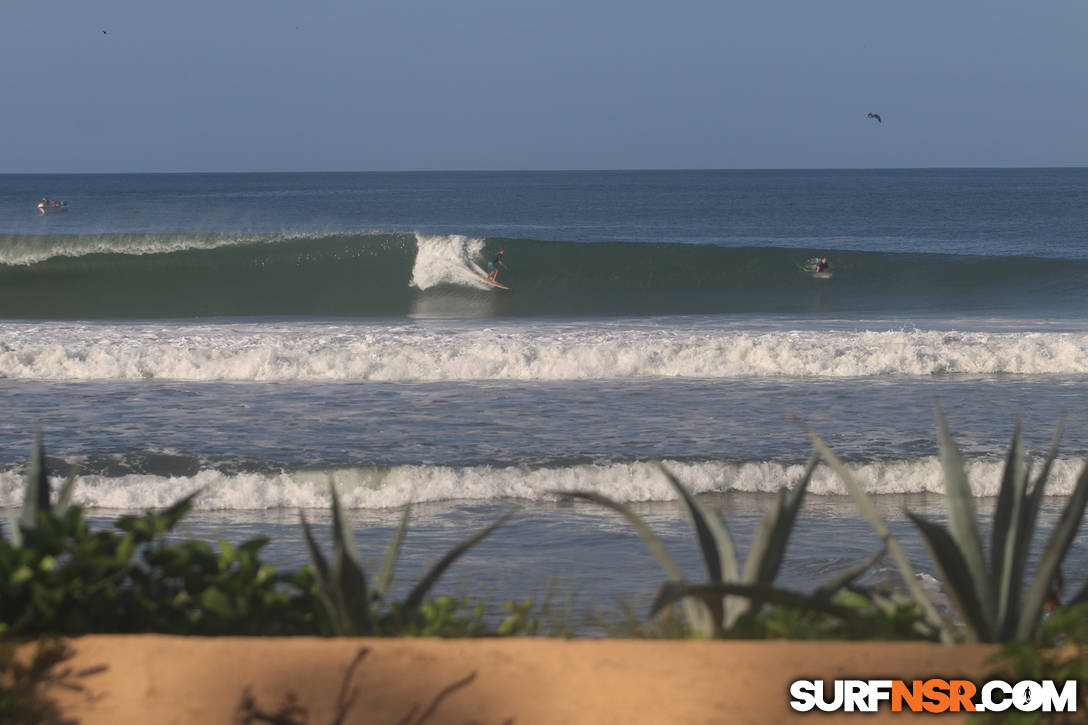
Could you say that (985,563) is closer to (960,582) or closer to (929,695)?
(960,582)

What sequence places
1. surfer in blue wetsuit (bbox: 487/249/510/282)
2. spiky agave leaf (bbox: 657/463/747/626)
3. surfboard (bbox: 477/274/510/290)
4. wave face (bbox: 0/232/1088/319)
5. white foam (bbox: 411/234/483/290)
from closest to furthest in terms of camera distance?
1. spiky agave leaf (bbox: 657/463/747/626)
2. wave face (bbox: 0/232/1088/319)
3. surfboard (bbox: 477/274/510/290)
4. white foam (bbox: 411/234/483/290)
5. surfer in blue wetsuit (bbox: 487/249/510/282)

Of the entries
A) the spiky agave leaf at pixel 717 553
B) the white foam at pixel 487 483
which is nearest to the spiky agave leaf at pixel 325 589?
the spiky agave leaf at pixel 717 553

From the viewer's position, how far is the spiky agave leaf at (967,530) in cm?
281

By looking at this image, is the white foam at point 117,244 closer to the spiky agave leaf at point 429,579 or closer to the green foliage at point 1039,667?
the spiky agave leaf at point 429,579

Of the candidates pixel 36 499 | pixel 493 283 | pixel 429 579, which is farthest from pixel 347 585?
pixel 493 283

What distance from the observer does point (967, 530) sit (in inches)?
112

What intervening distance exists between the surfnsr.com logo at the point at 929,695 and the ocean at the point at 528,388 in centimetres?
142

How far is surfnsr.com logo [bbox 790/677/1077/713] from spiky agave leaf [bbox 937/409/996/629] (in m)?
0.33

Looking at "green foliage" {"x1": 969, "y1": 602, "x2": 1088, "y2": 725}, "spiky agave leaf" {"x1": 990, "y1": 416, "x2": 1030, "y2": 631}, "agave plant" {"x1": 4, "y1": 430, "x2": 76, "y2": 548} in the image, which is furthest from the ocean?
"green foliage" {"x1": 969, "y1": 602, "x2": 1088, "y2": 725}

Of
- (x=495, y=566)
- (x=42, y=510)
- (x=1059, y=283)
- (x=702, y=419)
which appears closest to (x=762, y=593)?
(x=42, y=510)

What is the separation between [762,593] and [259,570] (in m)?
1.27

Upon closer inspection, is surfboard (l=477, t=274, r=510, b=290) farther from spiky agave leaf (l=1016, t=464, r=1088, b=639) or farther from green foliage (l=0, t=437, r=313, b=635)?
spiky agave leaf (l=1016, t=464, r=1088, b=639)

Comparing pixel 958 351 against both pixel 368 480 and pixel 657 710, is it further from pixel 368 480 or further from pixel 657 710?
pixel 657 710

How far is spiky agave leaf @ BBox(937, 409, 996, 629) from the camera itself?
9.21ft
